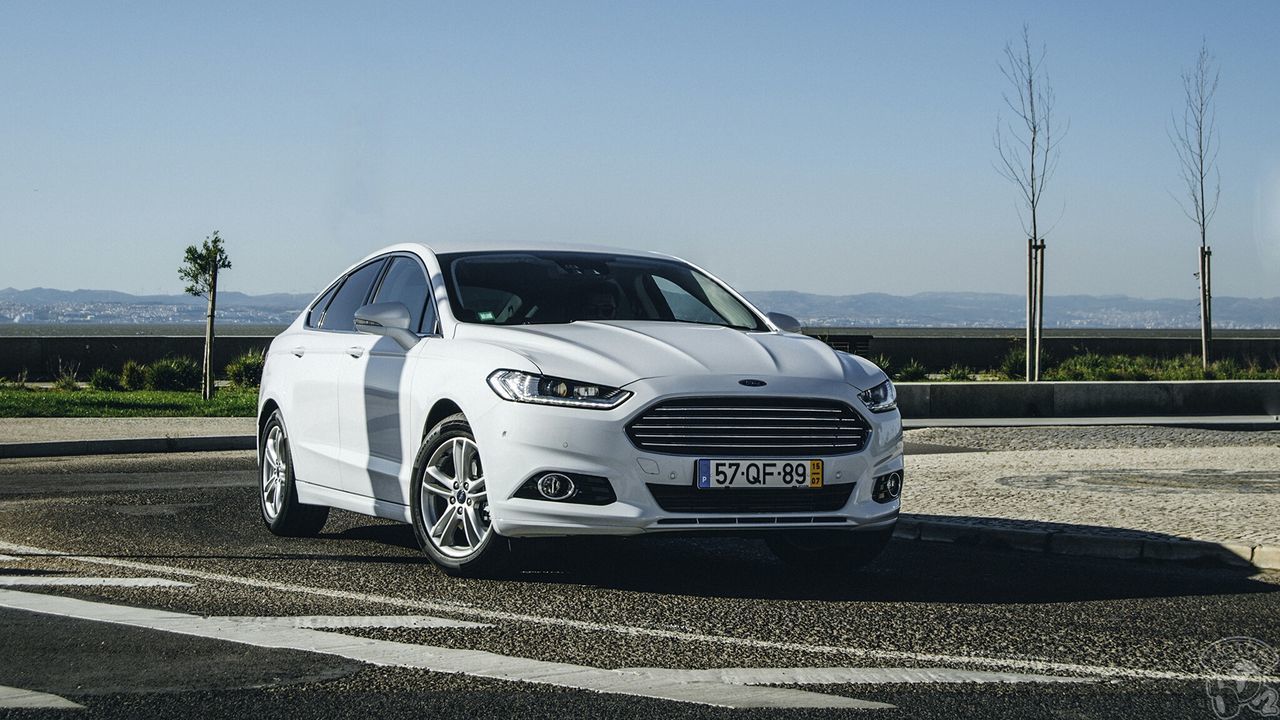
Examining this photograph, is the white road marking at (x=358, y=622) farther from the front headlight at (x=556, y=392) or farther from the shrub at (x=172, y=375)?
the shrub at (x=172, y=375)

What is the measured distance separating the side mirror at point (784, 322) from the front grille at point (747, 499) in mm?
1555

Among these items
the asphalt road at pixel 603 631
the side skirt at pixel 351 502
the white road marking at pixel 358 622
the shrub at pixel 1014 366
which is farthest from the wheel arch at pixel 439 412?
the shrub at pixel 1014 366

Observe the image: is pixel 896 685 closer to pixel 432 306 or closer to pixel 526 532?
pixel 526 532

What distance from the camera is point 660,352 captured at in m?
6.92

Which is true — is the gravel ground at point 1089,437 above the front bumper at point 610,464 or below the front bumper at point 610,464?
below

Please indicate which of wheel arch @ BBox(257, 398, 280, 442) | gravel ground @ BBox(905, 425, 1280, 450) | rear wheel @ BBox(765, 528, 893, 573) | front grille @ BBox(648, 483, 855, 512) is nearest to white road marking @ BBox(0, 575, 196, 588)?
front grille @ BBox(648, 483, 855, 512)

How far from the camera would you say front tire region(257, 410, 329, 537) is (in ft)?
29.4

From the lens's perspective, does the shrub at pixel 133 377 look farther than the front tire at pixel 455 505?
Yes

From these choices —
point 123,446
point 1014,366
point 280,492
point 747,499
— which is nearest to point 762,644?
point 747,499

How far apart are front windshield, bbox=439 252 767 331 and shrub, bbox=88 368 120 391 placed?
1911 cm

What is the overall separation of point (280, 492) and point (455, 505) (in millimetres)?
2323

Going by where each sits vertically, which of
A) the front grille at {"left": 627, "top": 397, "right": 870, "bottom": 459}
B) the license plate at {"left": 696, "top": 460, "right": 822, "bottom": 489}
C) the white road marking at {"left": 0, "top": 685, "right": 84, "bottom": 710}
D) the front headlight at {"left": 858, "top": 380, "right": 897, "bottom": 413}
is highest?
the front headlight at {"left": 858, "top": 380, "right": 897, "bottom": 413}

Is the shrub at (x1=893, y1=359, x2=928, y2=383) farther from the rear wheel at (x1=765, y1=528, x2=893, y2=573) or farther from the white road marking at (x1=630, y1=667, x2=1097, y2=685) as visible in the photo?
the white road marking at (x1=630, y1=667, x2=1097, y2=685)

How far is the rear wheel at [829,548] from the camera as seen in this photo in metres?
7.02
